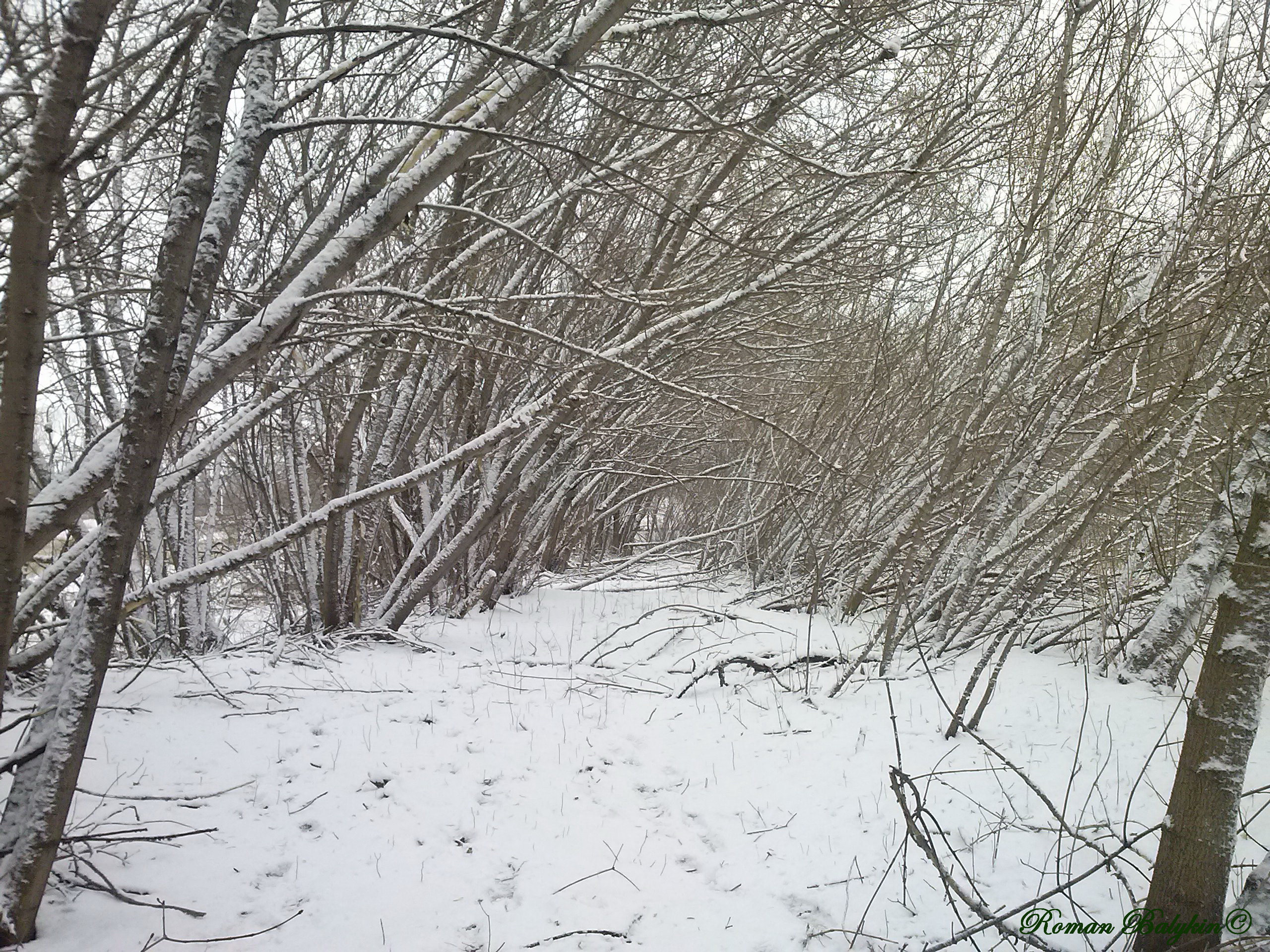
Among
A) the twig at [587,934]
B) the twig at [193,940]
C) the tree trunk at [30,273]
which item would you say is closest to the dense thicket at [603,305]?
the tree trunk at [30,273]

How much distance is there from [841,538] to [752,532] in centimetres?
254

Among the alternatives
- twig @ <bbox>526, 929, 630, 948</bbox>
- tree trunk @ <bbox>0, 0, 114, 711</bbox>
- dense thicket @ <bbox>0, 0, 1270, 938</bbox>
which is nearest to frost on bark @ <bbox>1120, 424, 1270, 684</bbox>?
dense thicket @ <bbox>0, 0, 1270, 938</bbox>

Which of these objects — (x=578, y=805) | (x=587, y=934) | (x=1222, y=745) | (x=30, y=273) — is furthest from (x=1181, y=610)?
(x=30, y=273)

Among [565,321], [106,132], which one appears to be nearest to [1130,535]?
[565,321]

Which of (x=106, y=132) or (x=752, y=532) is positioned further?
(x=752, y=532)

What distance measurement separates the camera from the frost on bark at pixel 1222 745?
2.26 meters

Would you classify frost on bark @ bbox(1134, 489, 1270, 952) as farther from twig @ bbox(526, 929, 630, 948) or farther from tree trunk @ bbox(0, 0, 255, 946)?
tree trunk @ bbox(0, 0, 255, 946)

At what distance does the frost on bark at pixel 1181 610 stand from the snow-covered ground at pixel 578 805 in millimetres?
266

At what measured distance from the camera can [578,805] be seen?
3641mm

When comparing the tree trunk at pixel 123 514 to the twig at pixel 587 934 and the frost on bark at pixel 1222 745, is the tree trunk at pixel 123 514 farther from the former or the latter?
the frost on bark at pixel 1222 745

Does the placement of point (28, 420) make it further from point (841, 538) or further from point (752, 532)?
point (752, 532)

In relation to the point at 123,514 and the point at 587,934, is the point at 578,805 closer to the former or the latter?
the point at 587,934

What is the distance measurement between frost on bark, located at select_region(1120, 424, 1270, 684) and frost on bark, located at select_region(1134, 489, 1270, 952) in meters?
2.25

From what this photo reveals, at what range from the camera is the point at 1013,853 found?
307 centimetres
